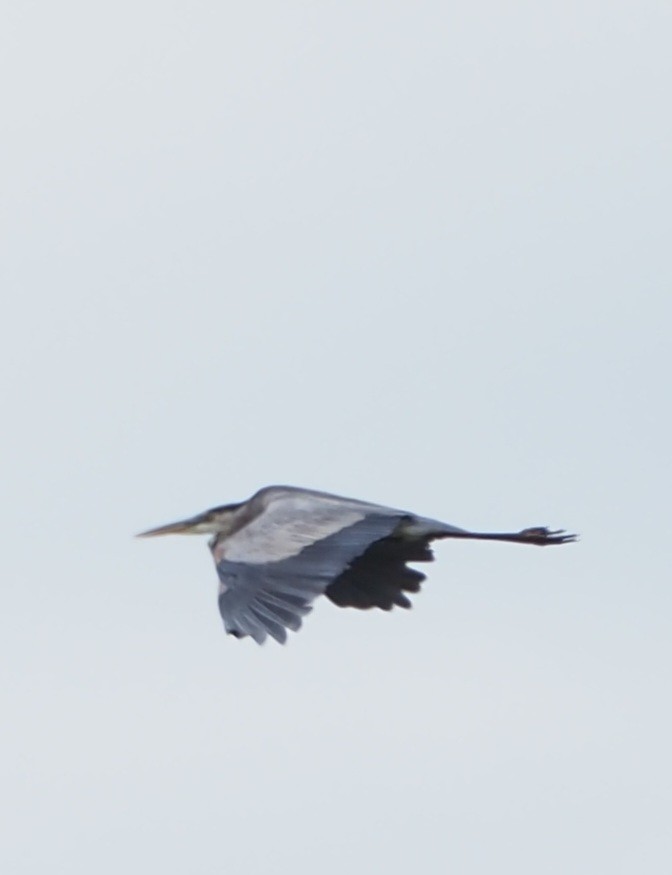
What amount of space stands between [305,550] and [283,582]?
537 millimetres

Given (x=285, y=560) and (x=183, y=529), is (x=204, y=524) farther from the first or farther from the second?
(x=285, y=560)

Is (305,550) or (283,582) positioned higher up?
(305,550)

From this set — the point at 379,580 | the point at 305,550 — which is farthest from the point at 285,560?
the point at 379,580

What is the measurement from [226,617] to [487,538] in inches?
92.5

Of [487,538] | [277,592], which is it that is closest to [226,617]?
[277,592]

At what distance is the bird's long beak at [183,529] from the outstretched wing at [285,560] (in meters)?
1.61

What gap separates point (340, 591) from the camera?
16.4 metres

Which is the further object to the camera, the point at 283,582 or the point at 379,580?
the point at 379,580

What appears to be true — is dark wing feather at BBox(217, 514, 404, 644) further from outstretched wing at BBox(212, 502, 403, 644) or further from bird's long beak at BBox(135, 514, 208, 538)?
bird's long beak at BBox(135, 514, 208, 538)

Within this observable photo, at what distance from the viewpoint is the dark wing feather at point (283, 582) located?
540 inches

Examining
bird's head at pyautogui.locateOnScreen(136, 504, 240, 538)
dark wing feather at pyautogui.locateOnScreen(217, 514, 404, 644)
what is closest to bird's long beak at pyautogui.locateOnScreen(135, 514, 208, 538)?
bird's head at pyautogui.locateOnScreen(136, 504, 240, 538)

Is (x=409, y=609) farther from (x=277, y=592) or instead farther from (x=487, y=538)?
(x=277, y=592)

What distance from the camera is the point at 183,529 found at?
17453 millimetres

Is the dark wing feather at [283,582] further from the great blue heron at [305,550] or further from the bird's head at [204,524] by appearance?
the bird's head at [204,524]
